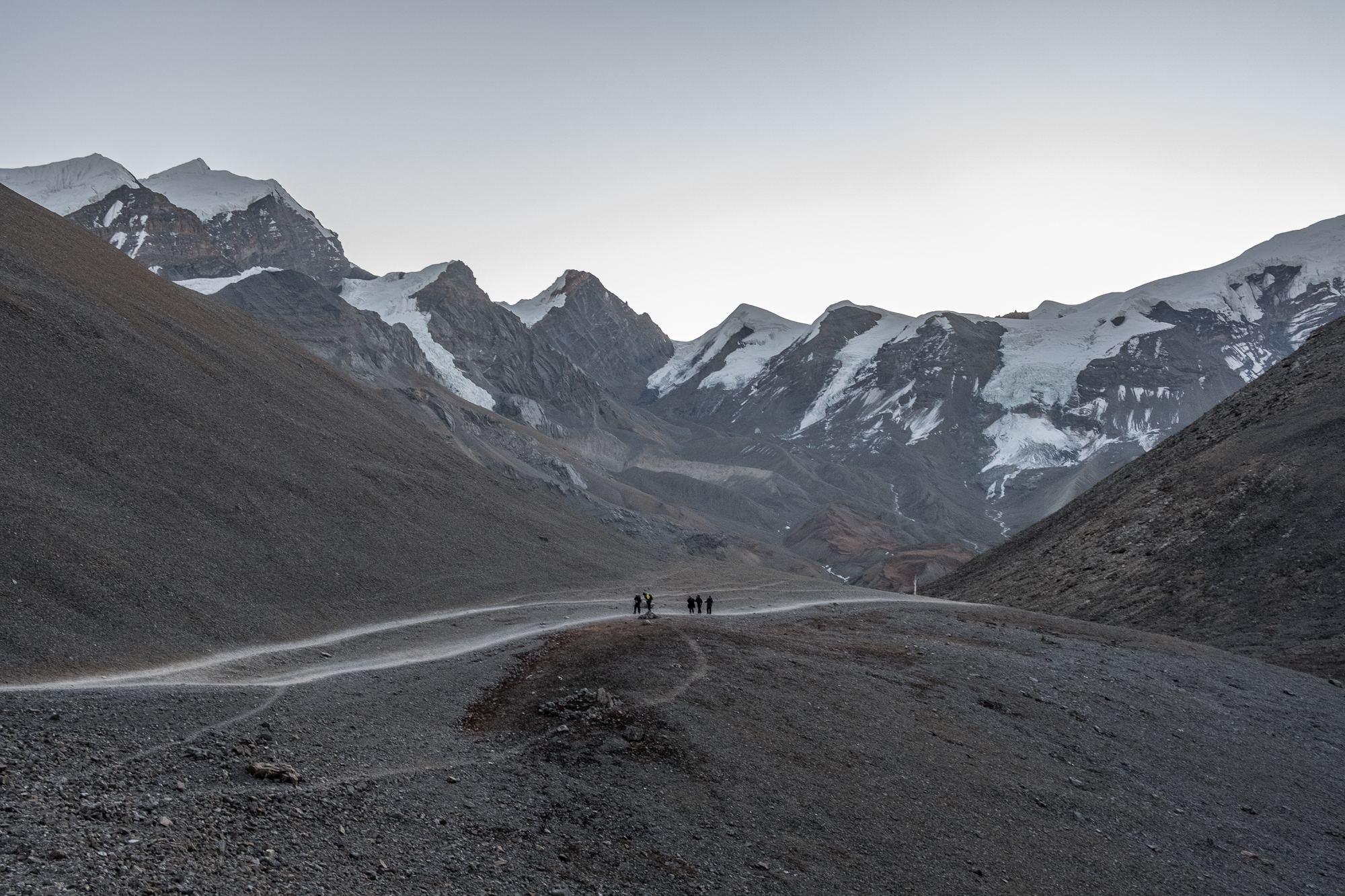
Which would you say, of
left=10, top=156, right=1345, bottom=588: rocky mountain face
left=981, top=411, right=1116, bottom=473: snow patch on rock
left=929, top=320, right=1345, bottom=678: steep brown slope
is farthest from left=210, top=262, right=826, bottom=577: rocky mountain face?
left=981, top=411, right=1116, bottom=473: snow patch on rock

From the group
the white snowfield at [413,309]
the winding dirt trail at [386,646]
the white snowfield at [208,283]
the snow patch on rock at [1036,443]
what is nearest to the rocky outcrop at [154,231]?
the white snowfield at [208,283]

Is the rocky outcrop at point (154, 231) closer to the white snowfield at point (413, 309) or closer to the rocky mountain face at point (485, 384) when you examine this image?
the white snowfield at point (413, 309)

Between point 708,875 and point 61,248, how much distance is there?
4656cm

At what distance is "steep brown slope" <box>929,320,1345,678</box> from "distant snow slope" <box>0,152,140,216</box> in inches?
7205

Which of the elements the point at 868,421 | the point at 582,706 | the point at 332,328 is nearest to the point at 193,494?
the point at 582,706

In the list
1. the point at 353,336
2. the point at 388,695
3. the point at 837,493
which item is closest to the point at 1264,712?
the point at 388,695

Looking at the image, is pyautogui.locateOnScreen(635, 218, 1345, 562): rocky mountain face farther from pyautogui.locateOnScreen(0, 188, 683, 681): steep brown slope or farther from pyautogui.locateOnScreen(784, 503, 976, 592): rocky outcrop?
pyautogui.locateOnScreen(0, 188, 683, 681): steep brown slope

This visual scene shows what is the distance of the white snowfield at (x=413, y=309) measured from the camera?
151 metres

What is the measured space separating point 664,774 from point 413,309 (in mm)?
162199

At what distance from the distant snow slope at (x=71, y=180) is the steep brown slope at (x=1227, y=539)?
183001mm

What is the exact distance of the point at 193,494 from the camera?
32.5m

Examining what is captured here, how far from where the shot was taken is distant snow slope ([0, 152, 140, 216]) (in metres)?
175

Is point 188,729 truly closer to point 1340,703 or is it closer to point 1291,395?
point 1340,703

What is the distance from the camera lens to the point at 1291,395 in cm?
4794
